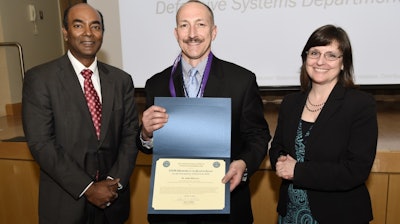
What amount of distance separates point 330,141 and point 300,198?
0.90 feet

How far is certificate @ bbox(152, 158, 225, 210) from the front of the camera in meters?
1.27

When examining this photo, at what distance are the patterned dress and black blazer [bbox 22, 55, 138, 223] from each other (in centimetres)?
76

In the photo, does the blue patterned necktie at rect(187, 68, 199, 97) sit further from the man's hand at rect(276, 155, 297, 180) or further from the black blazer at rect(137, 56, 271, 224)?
the man's hand at rect(276, 155, 297, 180)

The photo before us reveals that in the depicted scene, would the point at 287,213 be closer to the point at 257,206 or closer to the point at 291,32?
the point at 257,206

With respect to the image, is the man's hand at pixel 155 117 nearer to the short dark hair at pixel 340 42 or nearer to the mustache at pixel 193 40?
the mustache at pixel 193 40

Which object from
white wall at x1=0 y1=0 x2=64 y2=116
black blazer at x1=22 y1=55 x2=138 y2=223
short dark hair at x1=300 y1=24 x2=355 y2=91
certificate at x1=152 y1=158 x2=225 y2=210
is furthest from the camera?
white wall at x1=0 y1=0 x2=64 y2=116

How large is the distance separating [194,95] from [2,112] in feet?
11.5

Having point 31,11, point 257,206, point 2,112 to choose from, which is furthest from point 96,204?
point 31,11

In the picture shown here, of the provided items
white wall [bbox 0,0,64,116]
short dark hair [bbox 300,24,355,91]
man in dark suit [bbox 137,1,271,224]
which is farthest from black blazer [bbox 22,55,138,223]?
white wall [bbox 0,0,64,116]

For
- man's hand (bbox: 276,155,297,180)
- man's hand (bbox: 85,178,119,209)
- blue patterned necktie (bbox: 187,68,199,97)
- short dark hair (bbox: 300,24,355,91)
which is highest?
short dark hair (bbox: 300,24,355,91)

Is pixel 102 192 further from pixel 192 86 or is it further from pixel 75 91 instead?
pixel 192 86

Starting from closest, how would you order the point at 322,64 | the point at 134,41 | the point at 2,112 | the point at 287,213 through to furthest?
the point at 322,64
the point at 287,213
the point at 134,41
the point at 2,112

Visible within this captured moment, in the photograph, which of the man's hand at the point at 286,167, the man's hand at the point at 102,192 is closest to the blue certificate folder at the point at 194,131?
the man's hand at the point at 286,167

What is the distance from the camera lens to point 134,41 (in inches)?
145
